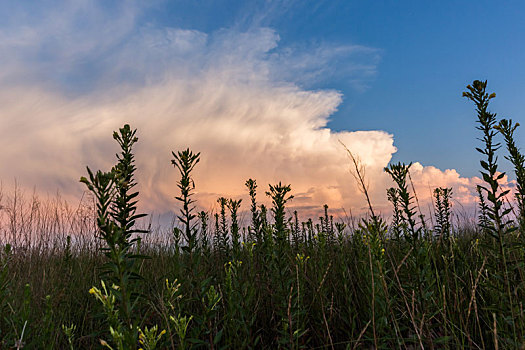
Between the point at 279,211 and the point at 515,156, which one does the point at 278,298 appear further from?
the point at 515,156

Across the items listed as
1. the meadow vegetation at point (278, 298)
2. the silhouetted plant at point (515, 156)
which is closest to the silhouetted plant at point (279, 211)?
the meadow vegetation at point (278, 298)

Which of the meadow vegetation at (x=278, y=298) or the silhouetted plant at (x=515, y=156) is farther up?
the silhouetted plant at (x=515, y=156)

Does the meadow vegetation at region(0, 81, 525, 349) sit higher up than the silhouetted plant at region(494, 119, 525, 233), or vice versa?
the silhouetted plant at region(494, 119, 525, 233)

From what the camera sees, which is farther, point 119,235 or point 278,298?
point 278,298

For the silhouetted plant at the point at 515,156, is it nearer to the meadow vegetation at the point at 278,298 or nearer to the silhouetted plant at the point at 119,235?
the meadow vegetation at the point at 278,298

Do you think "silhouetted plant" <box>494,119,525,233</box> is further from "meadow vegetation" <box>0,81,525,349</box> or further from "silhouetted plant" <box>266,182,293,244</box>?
"silhouetted plant" <box>266,182,293,244</box>

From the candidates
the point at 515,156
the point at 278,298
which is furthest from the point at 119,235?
the point at 515,156

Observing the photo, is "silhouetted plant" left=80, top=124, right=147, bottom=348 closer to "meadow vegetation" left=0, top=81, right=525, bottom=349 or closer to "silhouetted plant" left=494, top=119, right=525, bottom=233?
"meadow vegetation" left=0, top=81, right=525, bottom=349

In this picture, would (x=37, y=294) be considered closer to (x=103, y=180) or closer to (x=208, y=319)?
(x=208, y=319)

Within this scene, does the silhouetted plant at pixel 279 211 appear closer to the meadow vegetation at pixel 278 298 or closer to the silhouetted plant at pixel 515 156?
the meadow vegetation at pixel 278 298

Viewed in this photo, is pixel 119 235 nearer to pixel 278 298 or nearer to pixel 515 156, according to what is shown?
pixel 278 298

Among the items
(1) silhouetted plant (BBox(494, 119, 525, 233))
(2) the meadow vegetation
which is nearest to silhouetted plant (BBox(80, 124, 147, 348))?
(2) the meadow vegetation

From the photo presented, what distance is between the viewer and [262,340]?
3670 millimetres

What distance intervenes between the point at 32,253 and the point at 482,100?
10.1 m
